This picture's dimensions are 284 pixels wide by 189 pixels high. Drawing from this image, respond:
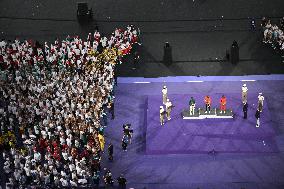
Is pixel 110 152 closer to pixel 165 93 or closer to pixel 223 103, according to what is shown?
pixel 165 93

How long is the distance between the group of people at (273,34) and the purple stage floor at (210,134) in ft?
17.9

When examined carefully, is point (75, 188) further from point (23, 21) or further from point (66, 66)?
point (23, 21)

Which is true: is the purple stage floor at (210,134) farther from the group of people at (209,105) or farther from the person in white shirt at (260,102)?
the person in white shirt at (260,102)

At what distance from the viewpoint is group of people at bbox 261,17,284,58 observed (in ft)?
123

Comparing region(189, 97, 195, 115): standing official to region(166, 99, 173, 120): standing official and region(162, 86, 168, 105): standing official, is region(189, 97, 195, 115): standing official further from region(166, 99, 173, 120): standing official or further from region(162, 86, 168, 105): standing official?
region(162, 86, 168, 105): standing official

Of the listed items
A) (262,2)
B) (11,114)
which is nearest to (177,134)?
(11,114)

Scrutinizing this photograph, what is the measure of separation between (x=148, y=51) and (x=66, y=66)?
596 cm

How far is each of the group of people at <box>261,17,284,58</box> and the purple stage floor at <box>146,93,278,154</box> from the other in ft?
17.9

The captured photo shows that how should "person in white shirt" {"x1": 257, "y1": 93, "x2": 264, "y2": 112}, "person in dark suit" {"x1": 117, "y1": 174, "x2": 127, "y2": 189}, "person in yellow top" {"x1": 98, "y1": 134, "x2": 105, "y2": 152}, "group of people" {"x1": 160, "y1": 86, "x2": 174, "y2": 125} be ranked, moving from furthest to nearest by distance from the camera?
1. "group of people" {"x1": 160, "y1": 86, "x2": 174, "y2": 125}
2. "person in white shirt" {"x1": 257, "y1": 93, "x2": 264, "y2": 112}
3. "person in yellow top" {"x1": 98, "y1": 134, "x2": 105, "y2": 152}
4. "person in dark suit" {"x1": 117, "y1": 174, "x2": 127, "y2": 189}

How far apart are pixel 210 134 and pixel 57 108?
832 cm

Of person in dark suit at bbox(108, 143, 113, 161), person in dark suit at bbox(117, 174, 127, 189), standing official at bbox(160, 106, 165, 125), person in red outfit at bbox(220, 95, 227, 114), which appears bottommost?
person in dark suit at bbox(117, 174, 127, 189)

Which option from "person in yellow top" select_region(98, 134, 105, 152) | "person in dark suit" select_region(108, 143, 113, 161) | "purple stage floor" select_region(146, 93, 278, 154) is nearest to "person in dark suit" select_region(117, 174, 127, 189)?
"person in dark suit" select_region(108, 143, 113, 161)

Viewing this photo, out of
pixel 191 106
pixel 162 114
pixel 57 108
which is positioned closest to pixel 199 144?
pixel 191 106

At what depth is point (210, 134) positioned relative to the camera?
105ft
